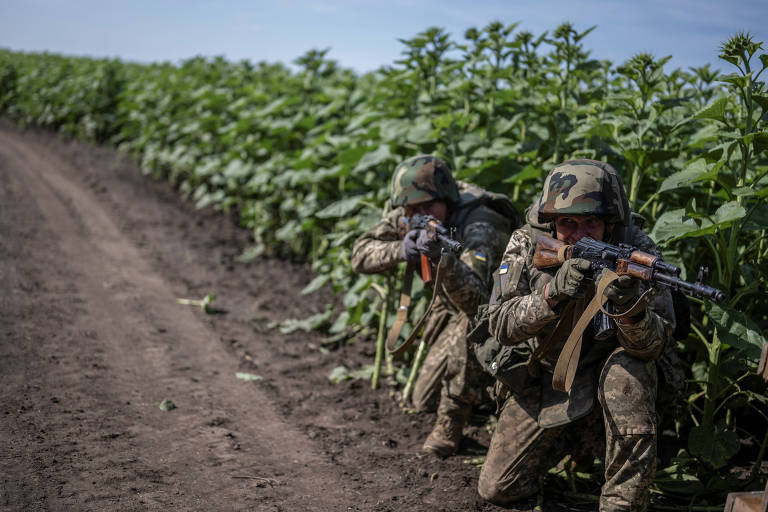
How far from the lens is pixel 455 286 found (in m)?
3.85

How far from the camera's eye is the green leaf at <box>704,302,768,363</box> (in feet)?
10.2

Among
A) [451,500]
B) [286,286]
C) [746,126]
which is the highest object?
[746,126]

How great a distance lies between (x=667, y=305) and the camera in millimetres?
3070

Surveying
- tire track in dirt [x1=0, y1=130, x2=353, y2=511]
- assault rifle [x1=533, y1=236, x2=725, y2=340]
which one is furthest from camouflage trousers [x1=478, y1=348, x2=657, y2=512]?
tire track in dirt [x1=0, y1=130, x2=353, y2=511]

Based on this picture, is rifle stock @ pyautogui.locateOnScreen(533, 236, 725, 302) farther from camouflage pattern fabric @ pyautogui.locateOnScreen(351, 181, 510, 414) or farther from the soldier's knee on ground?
camouflage pattern fabric @ pyautogui.locateOnScreen(351, 181, 510, 414)

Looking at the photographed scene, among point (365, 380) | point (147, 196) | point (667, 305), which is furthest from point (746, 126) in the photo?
point (147, 196)

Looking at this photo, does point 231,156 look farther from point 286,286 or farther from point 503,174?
point 503,174

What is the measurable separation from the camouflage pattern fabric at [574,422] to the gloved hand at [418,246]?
1.54ft

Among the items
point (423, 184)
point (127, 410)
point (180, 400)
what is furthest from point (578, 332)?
point (127, 410)

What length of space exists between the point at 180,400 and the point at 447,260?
79.0 inches

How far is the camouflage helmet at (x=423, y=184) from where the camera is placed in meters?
4.08

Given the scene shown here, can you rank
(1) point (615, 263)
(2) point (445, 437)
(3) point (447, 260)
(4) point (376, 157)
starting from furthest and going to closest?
1. (4) point (376, 157)
2. (2) point (445, 437)
3. (3) point (447, 260)
4. (1) point (615, 263)

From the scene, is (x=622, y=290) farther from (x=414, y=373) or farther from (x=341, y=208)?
(x=341, y=208)

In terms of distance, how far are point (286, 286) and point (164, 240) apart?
227 centimetres
